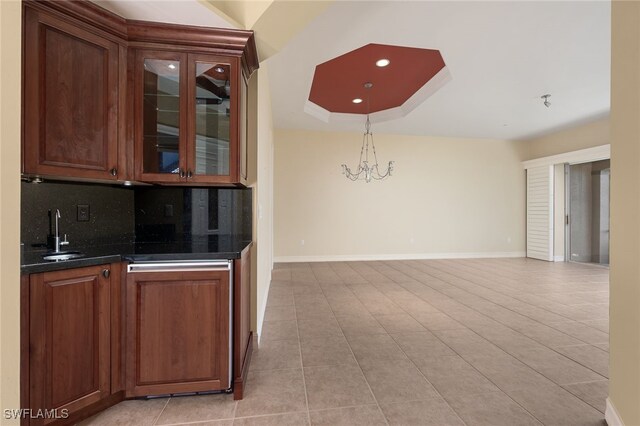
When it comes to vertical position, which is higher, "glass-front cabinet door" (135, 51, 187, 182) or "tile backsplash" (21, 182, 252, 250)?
"glass-front cabinet door" (135, 51, 187, 182)

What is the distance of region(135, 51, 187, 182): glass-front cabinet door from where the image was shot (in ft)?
6.02

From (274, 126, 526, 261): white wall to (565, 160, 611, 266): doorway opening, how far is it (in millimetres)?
990

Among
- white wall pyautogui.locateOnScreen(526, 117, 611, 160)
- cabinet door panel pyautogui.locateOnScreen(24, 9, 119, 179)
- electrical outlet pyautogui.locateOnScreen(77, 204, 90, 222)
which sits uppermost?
white wall pyautogui.locateOnScreen(526, 117, 611, 160)

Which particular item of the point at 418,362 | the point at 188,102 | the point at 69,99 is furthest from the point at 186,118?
the point at 418,362

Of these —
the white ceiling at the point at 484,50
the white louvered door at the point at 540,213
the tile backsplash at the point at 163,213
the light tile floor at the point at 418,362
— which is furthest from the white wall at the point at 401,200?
the tile backsplash at the point at 163,213

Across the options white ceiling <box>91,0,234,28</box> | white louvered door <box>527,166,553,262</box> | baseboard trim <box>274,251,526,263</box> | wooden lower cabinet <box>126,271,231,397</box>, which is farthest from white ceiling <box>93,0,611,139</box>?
baseboard trim <box>274,251,526,263</box>

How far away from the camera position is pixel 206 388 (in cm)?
167

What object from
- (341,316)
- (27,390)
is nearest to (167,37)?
(27,390)

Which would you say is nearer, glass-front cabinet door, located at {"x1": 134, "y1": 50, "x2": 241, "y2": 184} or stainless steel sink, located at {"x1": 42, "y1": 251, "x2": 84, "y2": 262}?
stainless steel sink, located at {"x1": 42, "y1": 251, "x2": 84, "y2": 262}

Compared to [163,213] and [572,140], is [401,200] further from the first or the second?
[163,213]

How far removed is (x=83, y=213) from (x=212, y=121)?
114cm

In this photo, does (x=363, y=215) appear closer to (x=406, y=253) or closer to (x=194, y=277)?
(x=406, y=253)

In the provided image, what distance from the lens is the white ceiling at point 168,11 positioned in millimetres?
1604

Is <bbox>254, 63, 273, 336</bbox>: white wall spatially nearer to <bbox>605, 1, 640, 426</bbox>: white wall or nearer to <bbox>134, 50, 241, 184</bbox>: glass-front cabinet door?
<bbox>134, 50, 241, 184</bbox>: glass-front cabinet door
